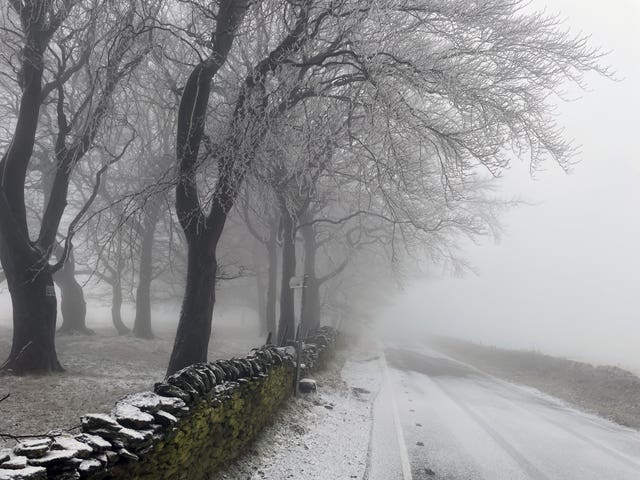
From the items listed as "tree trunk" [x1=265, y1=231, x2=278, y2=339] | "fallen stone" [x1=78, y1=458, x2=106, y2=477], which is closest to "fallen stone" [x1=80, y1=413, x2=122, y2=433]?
"fallen stone" [x1=78, y1=458, x2=106, y2=477]

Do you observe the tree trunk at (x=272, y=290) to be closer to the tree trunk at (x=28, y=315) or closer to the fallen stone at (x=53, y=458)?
the tree trunk at (x=28, y=315)

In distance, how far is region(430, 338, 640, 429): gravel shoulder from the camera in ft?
38.3

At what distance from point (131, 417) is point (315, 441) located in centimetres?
400

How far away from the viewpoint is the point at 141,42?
9.62 metres

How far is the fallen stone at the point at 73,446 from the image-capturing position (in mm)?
3225

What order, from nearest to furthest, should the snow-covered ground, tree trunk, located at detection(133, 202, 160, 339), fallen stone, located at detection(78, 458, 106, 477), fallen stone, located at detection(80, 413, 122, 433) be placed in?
fallen stone, located at detection(78, 458, 106, 477) → fallen stone, located at detection(80, 413, 122, 433) → the snow-covered ground → tree trunk, located at detection(133, 202, 160, 339)

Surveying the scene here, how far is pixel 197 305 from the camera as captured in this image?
9.23 meters

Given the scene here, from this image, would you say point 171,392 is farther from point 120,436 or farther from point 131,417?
point 120,436

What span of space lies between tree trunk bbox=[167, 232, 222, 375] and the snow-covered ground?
2.09 m

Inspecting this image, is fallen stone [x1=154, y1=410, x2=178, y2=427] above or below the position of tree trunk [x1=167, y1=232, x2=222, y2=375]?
below

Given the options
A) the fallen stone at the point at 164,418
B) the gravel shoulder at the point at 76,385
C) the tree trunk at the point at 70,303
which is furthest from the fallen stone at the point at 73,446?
the tree trunk at the point at 70,303

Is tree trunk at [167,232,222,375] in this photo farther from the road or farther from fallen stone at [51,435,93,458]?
fallen stone at [51,435,93,458]

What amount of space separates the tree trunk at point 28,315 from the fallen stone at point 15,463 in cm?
869

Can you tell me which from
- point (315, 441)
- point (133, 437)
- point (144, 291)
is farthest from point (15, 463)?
point (144, 291)
